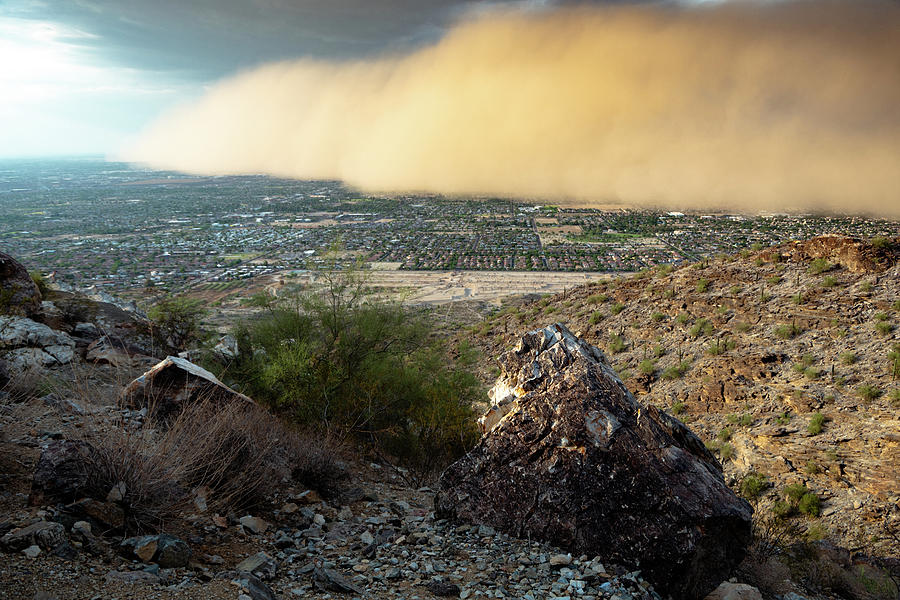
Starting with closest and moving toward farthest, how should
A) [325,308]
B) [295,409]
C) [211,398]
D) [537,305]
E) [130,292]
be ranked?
[211,398], [295,409], [325,308], [537,305], [130,292]

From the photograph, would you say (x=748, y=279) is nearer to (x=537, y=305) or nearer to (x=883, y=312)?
(x=883, y=312)

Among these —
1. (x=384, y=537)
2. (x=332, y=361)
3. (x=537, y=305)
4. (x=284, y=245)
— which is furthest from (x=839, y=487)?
(x=284, y=245)

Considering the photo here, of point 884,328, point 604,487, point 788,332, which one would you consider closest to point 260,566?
point 604,487

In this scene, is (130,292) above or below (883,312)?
below

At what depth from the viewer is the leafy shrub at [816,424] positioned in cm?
1010

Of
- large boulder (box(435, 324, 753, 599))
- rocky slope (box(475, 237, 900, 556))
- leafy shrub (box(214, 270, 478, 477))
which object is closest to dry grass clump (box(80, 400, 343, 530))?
leafy shrub (box(214, 270, 478, 477))

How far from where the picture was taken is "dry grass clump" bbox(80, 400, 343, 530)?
474cm

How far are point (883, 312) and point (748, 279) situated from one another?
421 cm

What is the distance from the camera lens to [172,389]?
26.3ft

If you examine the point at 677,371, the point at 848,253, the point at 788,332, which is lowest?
the point at 677,371

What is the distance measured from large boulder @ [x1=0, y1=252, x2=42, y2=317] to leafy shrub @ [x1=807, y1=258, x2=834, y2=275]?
2241 centimetres

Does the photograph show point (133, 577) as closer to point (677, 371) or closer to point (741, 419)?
point (741, 419)

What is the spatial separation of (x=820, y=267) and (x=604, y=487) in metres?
14.1

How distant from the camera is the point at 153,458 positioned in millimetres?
4977
